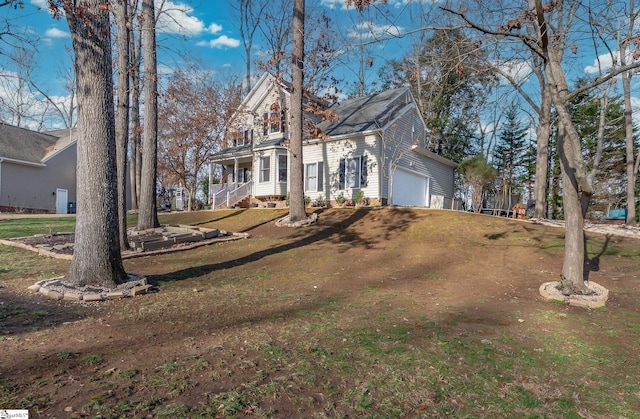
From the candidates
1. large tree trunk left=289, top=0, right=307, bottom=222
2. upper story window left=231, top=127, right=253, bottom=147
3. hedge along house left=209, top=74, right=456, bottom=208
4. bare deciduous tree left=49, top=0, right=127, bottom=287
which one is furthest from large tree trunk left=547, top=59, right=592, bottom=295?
upper story window left=231, top=127, right=253, bottom=147

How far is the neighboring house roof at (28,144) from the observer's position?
24.2 metres

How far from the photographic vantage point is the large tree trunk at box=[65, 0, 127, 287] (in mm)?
5191

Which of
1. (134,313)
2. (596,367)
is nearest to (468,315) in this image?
(596,367)

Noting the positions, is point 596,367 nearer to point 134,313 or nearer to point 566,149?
point 566,149

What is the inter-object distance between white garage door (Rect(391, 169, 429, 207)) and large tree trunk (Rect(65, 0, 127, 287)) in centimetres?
1446

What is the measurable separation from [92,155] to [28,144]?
27.9 metres

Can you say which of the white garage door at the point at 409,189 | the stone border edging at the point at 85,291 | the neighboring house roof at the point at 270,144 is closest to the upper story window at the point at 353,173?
the white garage door at the point at 409,189

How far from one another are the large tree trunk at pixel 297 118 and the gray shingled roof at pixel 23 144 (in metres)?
22.4

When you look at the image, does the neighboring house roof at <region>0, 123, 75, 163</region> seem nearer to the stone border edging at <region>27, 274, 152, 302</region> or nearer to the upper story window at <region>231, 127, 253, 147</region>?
the upper story window at <region>231, 127, 253, 147</region>

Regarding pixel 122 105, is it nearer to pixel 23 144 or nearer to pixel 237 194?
pixel 237 194

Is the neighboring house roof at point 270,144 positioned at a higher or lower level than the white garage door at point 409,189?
higher

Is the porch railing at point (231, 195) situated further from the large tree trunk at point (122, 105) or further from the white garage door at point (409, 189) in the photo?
the large tree trunk at point (122, 105)

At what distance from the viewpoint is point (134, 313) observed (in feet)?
14.5

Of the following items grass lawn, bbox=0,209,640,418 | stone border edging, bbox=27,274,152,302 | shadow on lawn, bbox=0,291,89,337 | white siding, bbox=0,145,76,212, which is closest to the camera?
grass lawn, bbox=0,209,640,418
